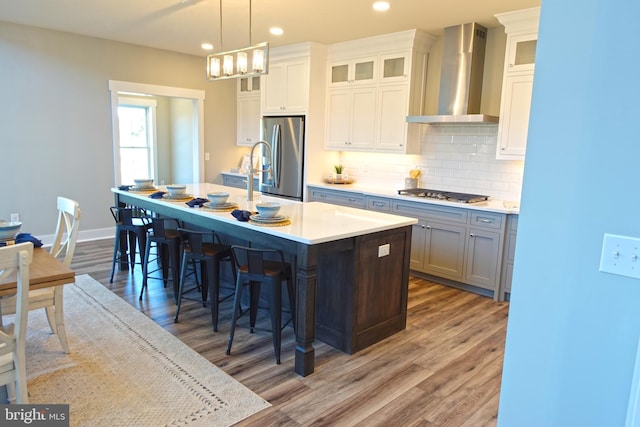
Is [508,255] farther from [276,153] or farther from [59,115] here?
[59,115]

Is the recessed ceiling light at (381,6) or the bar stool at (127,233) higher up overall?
the recessed ceiling light at (381,6)

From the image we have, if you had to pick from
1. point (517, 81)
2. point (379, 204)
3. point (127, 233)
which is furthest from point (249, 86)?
point (517, 81)

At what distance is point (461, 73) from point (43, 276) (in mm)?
4274

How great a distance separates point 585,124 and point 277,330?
2.11 meters

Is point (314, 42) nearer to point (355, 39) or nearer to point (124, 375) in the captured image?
point (355, 39)

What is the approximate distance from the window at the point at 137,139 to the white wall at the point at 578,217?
25.9ft

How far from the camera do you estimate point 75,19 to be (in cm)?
486

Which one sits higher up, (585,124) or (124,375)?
(585,124)

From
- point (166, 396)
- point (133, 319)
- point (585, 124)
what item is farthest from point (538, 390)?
point (133, 319)

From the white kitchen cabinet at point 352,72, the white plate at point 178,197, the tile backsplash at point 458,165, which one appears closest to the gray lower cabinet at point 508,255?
the tile backsplash at point 458,165

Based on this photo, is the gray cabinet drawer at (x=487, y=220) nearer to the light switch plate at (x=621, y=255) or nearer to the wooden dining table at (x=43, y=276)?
the light switch plate at (x=621, y=255)

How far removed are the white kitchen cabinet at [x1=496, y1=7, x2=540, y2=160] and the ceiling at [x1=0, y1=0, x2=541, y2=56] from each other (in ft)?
0.56

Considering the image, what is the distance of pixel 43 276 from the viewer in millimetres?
2109

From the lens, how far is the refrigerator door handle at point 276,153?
6.14m
